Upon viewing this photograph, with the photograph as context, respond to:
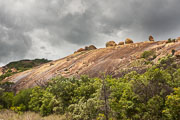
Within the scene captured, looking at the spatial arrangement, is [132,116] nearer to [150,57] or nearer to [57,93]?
[57,93]

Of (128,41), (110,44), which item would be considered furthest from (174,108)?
(110,44)

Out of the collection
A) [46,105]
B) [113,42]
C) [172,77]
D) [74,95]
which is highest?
[113,42]

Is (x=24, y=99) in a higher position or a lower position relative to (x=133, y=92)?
lower

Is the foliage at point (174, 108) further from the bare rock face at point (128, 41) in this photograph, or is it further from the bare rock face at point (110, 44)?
the bare rock face at point (110, 44)

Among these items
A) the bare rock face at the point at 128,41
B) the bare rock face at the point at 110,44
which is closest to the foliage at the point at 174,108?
the bare rock face at the point at 128,41

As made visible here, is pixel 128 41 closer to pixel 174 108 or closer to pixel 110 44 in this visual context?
pixel 110 44

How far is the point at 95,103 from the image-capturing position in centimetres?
738

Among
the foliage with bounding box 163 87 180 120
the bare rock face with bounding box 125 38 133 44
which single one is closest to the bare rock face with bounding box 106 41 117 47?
the bare rock face with bounding box 125 38 133 44

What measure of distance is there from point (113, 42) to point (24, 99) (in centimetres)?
4544

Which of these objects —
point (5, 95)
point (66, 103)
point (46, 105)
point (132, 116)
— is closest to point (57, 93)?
point (66, 103)

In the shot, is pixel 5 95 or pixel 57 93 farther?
pixel 5 95

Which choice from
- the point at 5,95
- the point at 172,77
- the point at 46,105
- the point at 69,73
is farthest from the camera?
the point at 69,73

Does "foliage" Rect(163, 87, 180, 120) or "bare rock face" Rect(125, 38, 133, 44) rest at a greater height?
"bare rock face" Rect(125, 38, 133, 44)

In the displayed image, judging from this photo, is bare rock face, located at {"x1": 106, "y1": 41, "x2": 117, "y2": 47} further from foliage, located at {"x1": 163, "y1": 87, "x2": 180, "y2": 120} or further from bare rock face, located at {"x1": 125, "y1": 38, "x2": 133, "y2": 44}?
foliage, located at {"x1": 163, "y1": 87, "x2": 180, "y2": 120}
